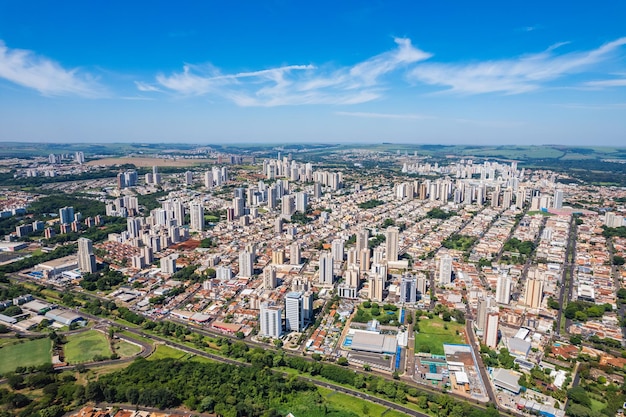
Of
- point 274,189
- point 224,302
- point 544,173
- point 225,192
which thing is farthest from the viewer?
point 544,173

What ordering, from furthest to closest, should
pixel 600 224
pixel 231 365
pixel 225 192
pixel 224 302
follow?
pixel 225 192, pixel 600 224, pixel 224 302, pixel 231 365

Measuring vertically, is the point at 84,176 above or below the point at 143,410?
above

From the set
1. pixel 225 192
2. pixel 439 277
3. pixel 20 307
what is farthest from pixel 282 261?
pixel 225 192

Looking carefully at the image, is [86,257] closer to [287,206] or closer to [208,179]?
[287,206]

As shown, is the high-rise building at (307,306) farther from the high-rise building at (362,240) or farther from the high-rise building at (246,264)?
the high-rise building at (362,240)

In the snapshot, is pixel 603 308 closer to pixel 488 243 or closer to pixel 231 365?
pixel 488 243

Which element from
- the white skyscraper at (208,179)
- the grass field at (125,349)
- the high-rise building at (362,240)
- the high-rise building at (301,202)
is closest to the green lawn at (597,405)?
the high-rise building at (362,240)

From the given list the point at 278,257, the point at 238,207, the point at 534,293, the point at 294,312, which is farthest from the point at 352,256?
the point at 238,207
